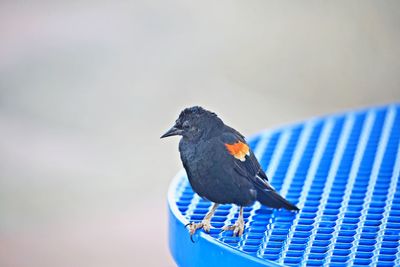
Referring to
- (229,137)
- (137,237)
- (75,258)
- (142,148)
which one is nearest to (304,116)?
(142,148)

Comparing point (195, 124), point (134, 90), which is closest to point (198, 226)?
Answer: point (195, 124)

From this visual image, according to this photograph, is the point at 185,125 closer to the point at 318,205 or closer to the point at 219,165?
the point at 219,165

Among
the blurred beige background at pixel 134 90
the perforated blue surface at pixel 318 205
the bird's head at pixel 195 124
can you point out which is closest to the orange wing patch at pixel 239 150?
the bird's head at pixel 195 124

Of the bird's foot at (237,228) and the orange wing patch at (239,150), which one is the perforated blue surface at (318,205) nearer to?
the bird's foot at (237,228)

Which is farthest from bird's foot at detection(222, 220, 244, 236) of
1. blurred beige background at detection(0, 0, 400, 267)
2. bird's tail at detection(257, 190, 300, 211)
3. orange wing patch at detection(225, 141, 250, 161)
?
blurred beige background at detection(0, 0, 400, 267)

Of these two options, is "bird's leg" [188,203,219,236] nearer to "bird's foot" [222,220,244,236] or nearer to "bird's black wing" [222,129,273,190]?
"bird's foot" [222,220,244,236]

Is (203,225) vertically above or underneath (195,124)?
underneath
